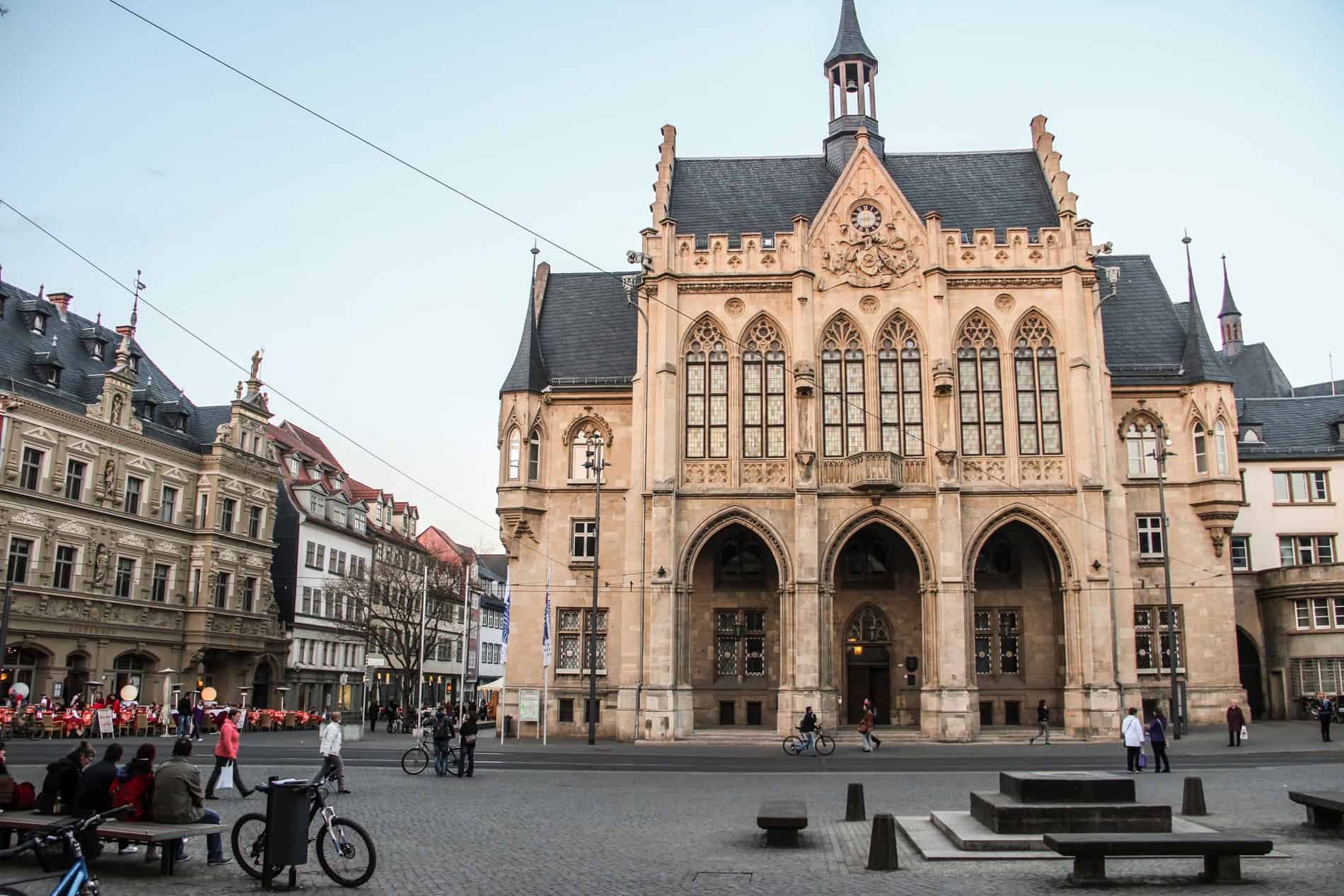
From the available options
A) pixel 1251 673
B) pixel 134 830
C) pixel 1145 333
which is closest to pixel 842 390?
pixel 1145 333

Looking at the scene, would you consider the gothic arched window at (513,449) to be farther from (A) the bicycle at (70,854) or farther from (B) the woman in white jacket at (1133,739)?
(A) the bicycle at (70,854)

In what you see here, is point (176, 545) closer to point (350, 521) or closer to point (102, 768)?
point (350, 521)

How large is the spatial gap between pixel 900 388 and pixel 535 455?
14.7m

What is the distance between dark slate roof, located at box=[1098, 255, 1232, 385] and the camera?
4434cm

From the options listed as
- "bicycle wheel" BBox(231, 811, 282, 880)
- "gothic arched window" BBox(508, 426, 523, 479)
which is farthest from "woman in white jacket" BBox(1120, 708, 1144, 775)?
"gothic arched window" BBox(508, 426, 523, 479)

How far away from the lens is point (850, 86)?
50375 mm

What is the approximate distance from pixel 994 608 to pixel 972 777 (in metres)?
19.7

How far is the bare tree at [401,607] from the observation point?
5675 cm

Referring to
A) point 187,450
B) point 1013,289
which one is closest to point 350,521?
point 187,450

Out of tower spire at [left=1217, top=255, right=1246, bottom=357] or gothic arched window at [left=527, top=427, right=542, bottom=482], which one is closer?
gothic arched window at [left=527, top=427, right=542, bottom=482]

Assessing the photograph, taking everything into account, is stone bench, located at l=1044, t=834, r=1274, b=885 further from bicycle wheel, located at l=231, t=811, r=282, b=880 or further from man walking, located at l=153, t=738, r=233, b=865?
man walking, located at l=153, t=738, r=233, b=865

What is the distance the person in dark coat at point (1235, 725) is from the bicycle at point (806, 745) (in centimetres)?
1177

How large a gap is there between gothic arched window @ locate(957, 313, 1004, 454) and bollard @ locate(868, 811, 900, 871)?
3020cm

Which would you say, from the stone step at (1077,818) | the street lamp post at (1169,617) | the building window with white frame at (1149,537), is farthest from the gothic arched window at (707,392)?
the stone step at (1077,818)
